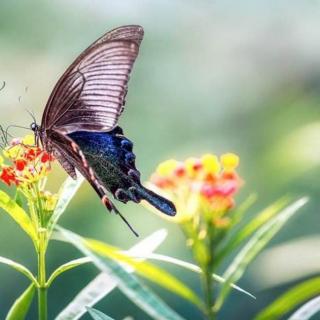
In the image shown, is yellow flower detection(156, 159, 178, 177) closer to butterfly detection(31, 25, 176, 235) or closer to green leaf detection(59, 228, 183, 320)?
green leaf detection(59, 228, 183, 320)

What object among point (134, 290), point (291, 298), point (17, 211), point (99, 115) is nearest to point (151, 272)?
point (134, 290)

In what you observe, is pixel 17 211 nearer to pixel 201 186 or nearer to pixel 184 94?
pixel 201 186

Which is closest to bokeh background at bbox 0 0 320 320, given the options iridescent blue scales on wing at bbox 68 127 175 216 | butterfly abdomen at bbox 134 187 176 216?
iridescent blue scales on wing at bbox 68 127 175 216

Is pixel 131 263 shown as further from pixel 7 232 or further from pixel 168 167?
pixel 7 232

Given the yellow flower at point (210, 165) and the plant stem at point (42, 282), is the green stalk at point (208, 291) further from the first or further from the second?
the plant stem at point (42, 282)

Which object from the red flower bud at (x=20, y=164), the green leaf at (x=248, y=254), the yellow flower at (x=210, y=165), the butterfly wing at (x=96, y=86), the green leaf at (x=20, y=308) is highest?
the butterfly wing at (x=96, y=86)

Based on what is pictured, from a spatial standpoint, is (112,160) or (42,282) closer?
(42,282)

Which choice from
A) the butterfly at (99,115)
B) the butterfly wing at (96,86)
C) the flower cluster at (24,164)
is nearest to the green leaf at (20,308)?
the flower cluster at (24,164)
